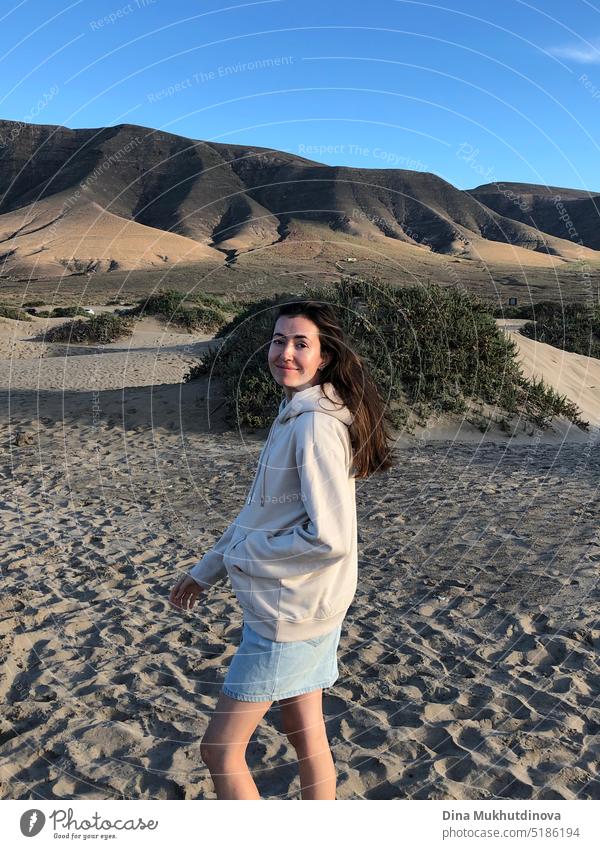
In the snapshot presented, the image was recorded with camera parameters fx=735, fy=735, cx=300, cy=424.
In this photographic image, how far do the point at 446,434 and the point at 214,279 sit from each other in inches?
2371

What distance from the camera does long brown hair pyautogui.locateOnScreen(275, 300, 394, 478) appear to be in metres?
2.30

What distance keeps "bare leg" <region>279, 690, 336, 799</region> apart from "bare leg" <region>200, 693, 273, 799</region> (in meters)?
0.13

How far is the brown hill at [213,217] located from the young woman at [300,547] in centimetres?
7234

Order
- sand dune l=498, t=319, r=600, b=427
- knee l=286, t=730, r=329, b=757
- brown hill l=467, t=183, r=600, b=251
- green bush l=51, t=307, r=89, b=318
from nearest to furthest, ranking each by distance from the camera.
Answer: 1. knee l=286, t=730, r=329, b=757
2. sand dune l=498, t=319, r=600, b=427
3. green bush l=51, t=307, r=89, b=318
4. brown hill l=467, t=183, r=600, b=251

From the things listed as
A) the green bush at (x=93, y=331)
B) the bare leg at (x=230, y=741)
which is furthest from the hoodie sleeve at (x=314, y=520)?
the green bush at (x=93, y=331)

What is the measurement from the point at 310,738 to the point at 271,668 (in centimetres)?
32

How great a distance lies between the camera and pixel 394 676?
4.23m

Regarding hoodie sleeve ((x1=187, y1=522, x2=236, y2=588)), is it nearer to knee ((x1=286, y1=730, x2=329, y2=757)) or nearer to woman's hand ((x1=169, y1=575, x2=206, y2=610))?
woman's hand ((x1=169, y1=575, x2=206, y2=610))

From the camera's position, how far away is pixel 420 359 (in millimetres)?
12234

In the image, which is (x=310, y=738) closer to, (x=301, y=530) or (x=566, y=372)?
(x=301, y=530)

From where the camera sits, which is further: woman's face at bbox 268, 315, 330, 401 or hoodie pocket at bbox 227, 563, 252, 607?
woman's face at bbox 268, 315, 330, 401

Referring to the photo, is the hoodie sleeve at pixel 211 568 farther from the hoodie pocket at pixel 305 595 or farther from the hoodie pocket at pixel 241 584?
the hoodie pocket at pixel 305 595

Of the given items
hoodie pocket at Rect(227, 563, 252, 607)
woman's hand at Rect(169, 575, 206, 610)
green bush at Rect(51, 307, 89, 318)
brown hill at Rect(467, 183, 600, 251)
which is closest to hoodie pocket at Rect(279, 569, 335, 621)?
hoodie pocket at Rect(227, 563, 252, 607)

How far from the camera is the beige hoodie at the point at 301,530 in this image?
6.91 feet
